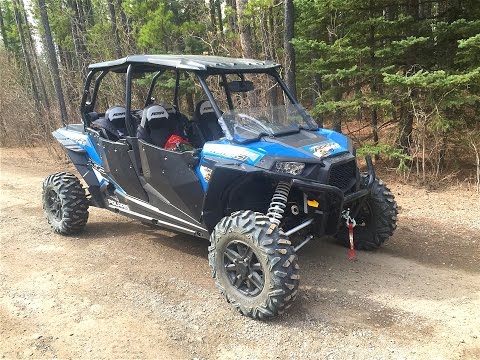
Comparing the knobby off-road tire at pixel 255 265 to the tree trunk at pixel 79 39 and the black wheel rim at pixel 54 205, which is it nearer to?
the black wheel rim at pixel 54 205

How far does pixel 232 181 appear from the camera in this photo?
4.33 meters

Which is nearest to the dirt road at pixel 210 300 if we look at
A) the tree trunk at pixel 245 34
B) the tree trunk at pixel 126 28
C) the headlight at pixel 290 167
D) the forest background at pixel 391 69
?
the headlight at pixel 290 167

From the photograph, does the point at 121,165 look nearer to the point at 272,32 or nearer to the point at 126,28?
the point at 272,32

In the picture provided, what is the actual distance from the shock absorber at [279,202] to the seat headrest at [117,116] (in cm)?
272

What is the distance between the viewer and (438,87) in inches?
291

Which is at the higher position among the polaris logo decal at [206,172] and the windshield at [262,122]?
the windshield at [262,122]

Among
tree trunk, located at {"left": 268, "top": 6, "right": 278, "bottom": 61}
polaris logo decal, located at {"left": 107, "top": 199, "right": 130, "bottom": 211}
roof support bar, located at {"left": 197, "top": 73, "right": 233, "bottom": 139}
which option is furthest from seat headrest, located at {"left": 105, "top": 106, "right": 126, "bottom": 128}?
A: tree trunk, located at {"left": 268, "top": 6, "right": 278, "bottom": 61}

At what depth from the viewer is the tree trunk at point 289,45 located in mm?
8727

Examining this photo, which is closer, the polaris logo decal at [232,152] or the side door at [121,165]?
the polaris logo decal at [232,152]

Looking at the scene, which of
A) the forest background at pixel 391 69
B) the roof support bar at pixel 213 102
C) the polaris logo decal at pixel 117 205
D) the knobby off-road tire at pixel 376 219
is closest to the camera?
the roof support bar at pixel 213 102

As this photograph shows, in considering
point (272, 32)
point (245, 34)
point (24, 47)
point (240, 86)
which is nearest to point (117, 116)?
point (240, 86)

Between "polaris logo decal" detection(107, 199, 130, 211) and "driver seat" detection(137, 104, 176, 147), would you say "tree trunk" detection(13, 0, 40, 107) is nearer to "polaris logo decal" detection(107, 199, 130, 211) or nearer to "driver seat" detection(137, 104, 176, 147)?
"polaris logo decal" detection(107, 199, 130, 211)

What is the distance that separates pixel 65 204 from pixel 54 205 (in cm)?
43

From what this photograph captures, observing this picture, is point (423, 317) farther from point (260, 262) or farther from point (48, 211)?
point (48, 211)
